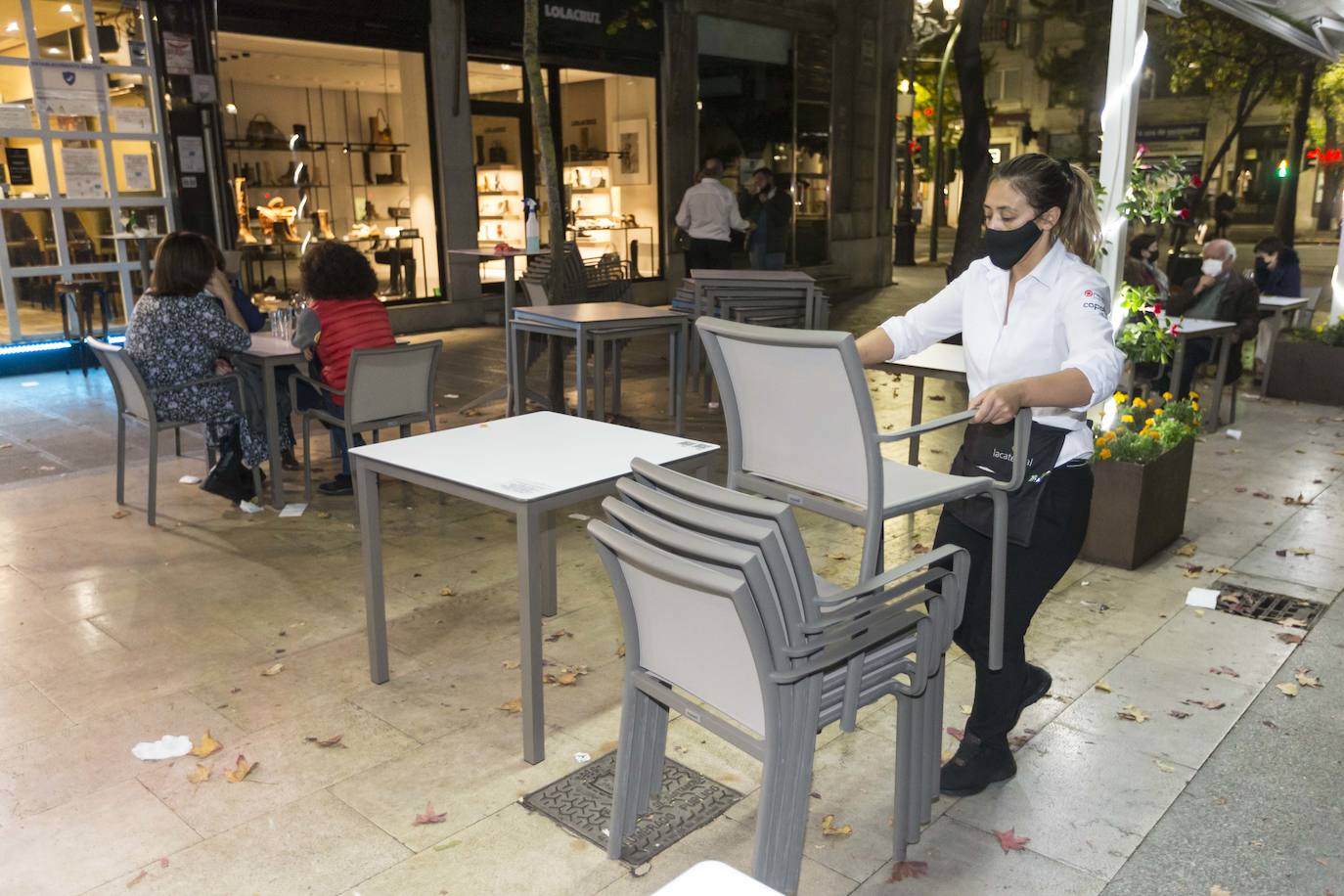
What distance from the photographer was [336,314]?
18.1 feet

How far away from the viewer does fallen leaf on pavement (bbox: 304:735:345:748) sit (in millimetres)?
3229

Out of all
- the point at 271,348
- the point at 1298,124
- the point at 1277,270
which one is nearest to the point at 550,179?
the point at 271,348

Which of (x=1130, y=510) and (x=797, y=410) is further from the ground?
(x=797, y=410)

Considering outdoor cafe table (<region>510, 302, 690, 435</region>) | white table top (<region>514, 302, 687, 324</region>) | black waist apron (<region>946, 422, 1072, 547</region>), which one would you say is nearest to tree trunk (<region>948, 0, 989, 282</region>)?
outdoor cafe table (<region>510, 302, 690, 435</region>)

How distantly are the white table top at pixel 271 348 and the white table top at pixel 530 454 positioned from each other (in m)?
1.99

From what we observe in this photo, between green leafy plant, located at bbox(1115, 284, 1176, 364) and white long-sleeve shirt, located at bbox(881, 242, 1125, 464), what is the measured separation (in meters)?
2.72

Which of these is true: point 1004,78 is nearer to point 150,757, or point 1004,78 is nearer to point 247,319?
point 247,319

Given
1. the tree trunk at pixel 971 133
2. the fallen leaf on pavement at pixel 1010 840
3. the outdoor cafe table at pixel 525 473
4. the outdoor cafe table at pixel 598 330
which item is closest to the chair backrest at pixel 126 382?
the outdoor cafe table at pixel 598 330

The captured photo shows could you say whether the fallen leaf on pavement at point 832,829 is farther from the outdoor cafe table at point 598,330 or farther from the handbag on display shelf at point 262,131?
the handbag on display shelf at point 262,131

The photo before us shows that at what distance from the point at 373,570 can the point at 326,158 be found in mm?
10218

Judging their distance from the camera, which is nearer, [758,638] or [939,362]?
[758,638]

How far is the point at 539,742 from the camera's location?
10.2 ft

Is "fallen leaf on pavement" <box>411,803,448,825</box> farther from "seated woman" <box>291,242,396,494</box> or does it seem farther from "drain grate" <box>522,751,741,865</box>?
"seated woman" <box>291,242,396,494</box>

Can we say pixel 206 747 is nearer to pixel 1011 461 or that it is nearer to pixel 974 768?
pixel 974 768
